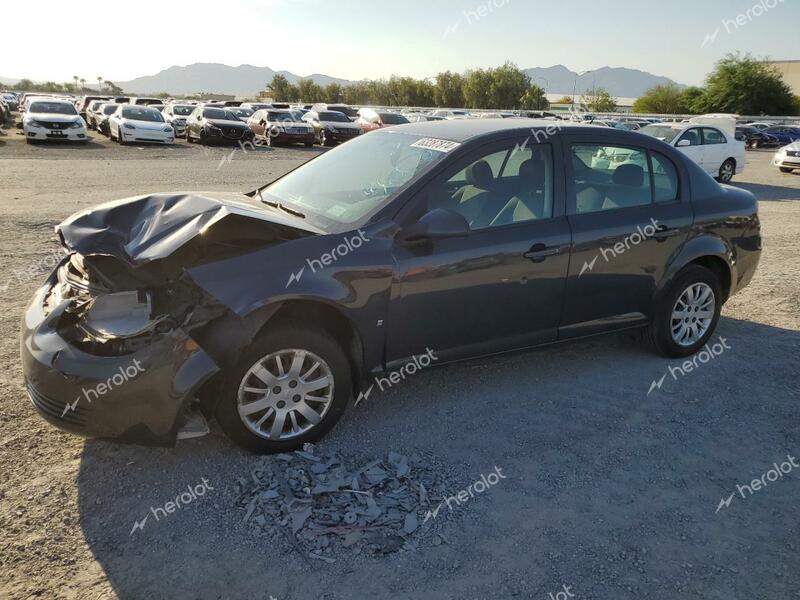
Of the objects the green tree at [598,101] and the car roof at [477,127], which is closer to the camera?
the car roof at [477,127]

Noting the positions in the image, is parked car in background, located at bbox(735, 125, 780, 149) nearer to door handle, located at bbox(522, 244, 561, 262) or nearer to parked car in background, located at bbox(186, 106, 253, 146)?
parked car in background, located at bbox(186, 106, 253, 146)

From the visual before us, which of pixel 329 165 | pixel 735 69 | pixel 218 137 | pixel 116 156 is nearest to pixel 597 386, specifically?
pixel 329 165

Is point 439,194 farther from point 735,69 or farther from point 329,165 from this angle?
point 735,69

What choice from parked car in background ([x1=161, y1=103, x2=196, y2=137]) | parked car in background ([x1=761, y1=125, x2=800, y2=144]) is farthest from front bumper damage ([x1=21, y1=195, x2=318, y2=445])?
parked car in background ([x1=761, y1=125, x2=800, y2=144])

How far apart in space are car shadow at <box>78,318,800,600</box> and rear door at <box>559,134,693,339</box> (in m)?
0.58

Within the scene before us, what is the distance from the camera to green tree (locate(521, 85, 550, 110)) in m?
77.6

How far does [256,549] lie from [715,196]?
14.4ft

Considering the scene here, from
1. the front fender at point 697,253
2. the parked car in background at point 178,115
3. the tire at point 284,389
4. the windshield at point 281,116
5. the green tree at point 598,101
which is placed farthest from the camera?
the green tree at point 598,101

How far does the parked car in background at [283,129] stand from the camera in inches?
1061

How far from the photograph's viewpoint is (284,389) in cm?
353

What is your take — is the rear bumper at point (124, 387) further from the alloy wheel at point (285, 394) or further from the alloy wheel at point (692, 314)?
the alloy wheel at point (692, 314)

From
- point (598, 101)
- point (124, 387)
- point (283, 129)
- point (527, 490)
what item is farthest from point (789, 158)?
point (598, 101)

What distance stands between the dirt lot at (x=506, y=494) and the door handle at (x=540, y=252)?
101cm

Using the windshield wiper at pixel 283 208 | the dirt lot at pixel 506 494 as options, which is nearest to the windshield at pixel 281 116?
the dirt lot at pixel 506 494
